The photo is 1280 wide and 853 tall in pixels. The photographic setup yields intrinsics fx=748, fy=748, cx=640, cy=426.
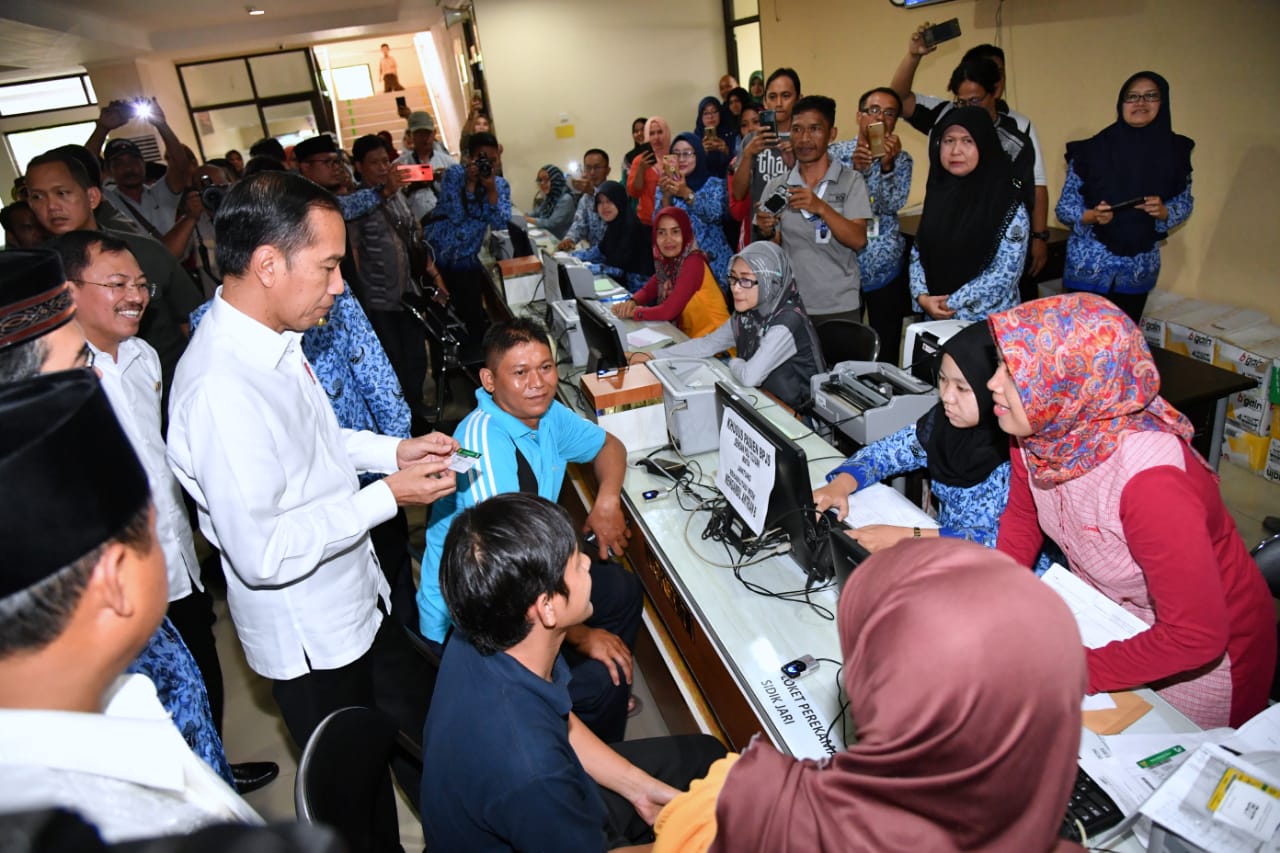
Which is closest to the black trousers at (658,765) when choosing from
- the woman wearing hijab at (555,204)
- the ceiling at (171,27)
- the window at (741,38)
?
the woman wearing hijab at (555,204)

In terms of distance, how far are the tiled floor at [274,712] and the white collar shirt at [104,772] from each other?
65.0 inches

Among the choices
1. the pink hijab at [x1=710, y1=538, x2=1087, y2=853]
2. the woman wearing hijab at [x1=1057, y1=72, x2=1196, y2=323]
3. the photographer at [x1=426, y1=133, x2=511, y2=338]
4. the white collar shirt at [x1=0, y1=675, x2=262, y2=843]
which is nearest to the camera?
the white collar shirt at [x1=0, y1=675, x2=262, y2=843]

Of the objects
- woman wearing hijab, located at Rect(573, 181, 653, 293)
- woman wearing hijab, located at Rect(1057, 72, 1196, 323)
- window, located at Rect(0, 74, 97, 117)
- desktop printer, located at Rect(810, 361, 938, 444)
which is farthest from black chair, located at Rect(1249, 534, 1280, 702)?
window, located at Rect(0, 74, 97, 117)

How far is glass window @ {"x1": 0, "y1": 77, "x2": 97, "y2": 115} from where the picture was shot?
9690 millimetres

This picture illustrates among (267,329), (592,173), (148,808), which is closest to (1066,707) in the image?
(148,808)

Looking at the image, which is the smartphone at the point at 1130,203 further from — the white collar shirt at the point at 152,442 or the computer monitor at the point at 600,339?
the white collar shirt at the point at 152,442

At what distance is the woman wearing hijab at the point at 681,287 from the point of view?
3795 mm

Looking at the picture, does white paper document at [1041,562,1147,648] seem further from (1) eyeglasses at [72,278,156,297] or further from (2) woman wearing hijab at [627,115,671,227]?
(2) woman wearing hijab at [627,115,671,227]

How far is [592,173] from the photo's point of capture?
5918 mm

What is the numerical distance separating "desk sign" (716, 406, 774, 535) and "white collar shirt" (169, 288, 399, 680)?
2.75 feet

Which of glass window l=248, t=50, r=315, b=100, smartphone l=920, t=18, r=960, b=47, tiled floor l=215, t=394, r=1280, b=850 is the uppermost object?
glass window l=248, t=50, r=315, b=100

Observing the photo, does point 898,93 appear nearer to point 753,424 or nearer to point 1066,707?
point 753,424

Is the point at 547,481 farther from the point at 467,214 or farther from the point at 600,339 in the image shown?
the point at 467,214

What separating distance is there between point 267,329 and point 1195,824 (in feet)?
5.75
